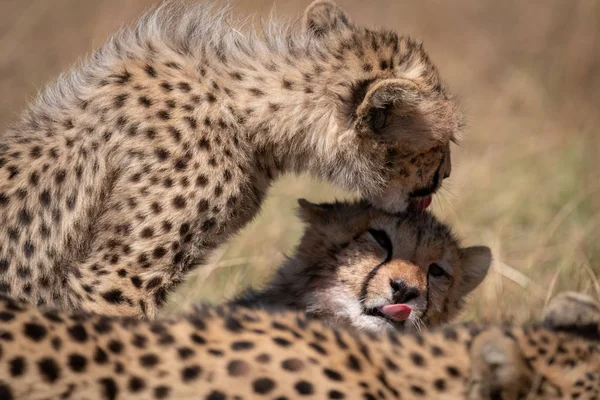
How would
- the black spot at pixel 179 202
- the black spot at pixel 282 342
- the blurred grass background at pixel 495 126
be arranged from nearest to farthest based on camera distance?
the black spot at pixel 282 342
the black spot at pixel 179 202
the blurred grass background at pixel 495 126

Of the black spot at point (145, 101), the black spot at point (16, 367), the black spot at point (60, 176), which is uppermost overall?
the black spot at point (145, 101)

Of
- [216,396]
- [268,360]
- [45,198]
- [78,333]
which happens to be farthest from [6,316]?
[45,198]

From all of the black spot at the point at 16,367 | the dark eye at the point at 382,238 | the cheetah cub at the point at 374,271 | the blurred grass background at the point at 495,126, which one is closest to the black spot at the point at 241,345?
the black spot at the point at 16,367

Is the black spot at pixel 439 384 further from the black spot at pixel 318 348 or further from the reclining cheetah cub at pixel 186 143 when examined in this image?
the reclining cheetah cub at pixel 186 143

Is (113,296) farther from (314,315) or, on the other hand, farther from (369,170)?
(369,170)

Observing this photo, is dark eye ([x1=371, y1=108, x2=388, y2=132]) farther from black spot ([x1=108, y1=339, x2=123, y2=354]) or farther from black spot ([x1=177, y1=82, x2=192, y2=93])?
black spot ([x1=108, y1=339, x2=123, y2=354])

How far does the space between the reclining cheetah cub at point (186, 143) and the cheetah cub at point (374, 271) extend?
0.23 meters

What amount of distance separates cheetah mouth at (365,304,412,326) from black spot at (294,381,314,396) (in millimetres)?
1215

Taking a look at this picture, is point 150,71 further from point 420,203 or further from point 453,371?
point 453,371

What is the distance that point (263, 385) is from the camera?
268 centimetres

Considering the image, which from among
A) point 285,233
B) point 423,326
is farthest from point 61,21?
point 423,326

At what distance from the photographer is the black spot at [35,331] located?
2676 millimetres

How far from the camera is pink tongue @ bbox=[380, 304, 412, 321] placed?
3871 millimetres

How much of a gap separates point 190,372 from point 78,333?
1.00 ft
